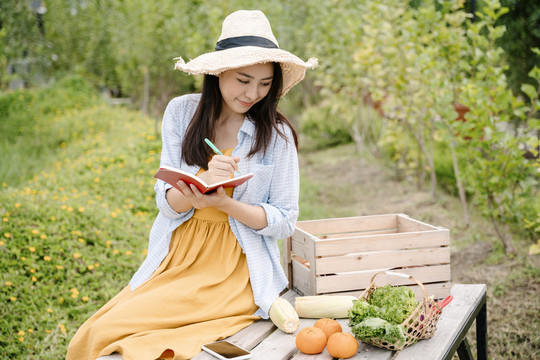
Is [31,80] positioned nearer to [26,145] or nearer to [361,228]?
[26,145]

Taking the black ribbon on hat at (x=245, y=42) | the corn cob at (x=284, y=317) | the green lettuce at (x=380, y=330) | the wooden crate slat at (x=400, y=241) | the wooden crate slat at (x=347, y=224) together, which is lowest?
the corn cob at (x=284, y=317)

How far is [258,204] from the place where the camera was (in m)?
2.14

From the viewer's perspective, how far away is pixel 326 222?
2605 millimetres

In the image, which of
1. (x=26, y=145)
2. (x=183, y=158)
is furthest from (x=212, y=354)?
(x=26, y=145)

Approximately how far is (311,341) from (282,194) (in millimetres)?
648

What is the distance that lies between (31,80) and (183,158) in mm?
11125

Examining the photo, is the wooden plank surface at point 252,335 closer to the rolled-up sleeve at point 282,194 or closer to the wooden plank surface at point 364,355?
the wooden plank surface at point 364,355

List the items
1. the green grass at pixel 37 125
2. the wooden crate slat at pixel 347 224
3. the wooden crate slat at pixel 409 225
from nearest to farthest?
the wooden crate slat at pixel 409 225
the wooden crate slat at pixel 347 224
the green grass at pixel 37 125

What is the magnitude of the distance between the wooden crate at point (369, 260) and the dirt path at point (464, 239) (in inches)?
36.2

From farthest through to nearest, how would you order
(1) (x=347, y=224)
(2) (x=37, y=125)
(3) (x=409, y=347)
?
(2) (x=37, y=125)
(1) (x=347, y=224)
(3) (x=409, y=347)

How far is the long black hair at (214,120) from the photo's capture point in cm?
215

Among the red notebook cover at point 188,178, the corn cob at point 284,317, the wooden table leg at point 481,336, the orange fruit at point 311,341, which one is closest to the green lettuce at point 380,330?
the orange fruit at point 311,341

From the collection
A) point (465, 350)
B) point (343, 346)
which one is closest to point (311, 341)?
point (343, 346)

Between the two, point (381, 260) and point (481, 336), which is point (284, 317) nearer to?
point (381, 260)
